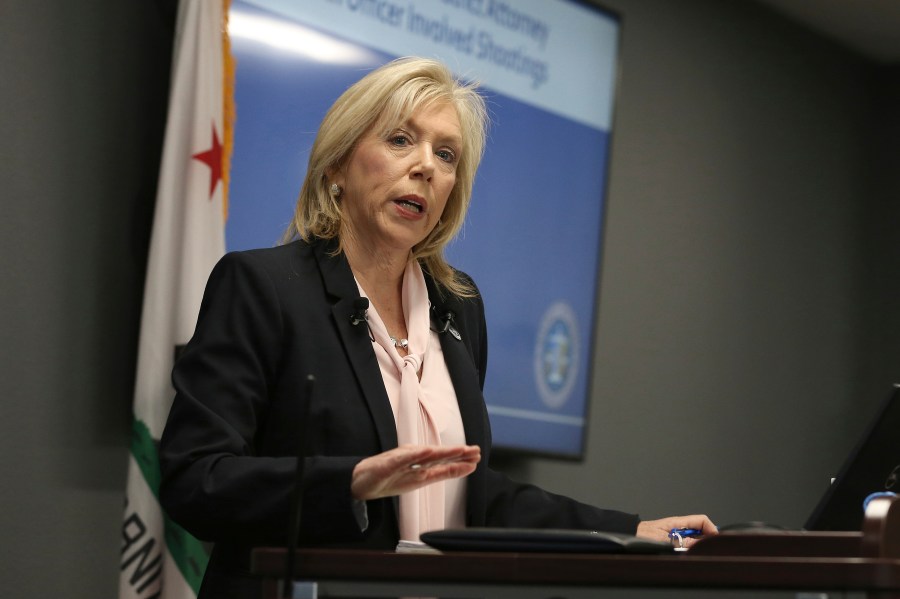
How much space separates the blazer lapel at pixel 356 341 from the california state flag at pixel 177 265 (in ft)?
3.58

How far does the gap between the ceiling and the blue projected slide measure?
5.47 feet

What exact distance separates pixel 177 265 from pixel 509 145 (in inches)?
64.1

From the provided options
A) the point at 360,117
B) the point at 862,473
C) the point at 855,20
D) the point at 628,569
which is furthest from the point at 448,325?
the point at 855,20

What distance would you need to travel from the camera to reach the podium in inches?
45.9

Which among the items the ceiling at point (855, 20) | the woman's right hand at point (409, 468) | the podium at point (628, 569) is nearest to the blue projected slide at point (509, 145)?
the ceiling at point (855, 20)

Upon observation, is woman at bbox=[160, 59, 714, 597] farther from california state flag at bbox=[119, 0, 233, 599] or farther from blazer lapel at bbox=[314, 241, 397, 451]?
california state flag at bbox=[119, 0, 233, 599]

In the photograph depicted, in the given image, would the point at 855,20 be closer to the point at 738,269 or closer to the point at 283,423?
the point at 738,269

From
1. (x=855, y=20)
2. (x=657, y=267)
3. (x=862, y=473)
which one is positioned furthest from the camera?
(x=855, y=20)

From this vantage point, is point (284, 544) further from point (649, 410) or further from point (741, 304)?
point (741, 304)

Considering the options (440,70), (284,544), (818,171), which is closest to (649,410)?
(818,171)

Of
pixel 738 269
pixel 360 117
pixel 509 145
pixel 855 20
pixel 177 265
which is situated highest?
pixel 855 20

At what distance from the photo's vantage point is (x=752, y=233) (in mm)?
5801

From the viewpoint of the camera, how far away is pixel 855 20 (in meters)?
6.12

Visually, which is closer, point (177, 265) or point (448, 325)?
point (448, 325)
